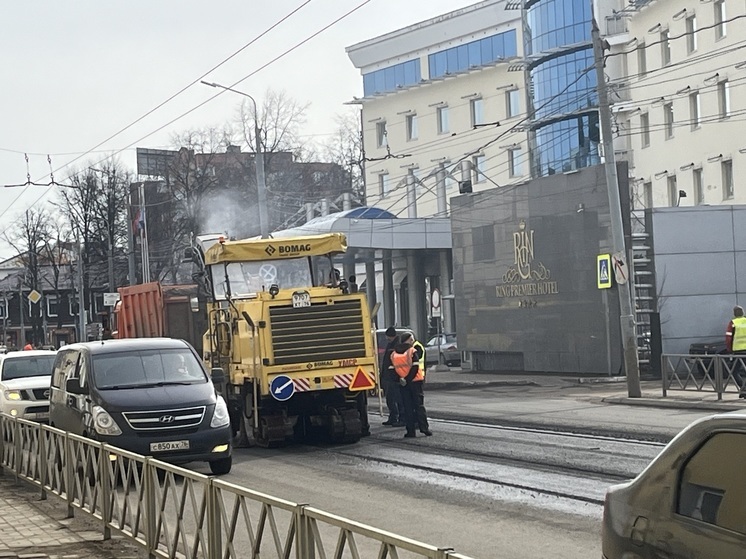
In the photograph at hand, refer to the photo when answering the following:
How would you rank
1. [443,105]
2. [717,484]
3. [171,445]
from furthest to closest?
[443,105]
[171,445]
[717,484]

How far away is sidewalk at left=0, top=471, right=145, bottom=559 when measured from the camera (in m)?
10.4

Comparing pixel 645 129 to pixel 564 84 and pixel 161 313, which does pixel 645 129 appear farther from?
pixel 161 313

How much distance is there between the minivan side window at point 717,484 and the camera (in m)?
4.66

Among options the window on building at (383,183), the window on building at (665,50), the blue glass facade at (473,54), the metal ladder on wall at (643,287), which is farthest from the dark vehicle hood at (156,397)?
the window on building at (383,183)

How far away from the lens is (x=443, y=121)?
78.0 m

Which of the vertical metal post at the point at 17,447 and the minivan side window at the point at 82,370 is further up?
the minivan side window at the point at 82,370

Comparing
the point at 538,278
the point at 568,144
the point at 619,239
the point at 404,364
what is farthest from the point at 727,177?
the point at 404,364

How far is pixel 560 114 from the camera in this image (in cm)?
6581

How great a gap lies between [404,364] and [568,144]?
46.7 metres

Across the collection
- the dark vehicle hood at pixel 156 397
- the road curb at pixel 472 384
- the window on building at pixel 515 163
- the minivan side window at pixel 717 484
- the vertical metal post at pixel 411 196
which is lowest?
the road curb at pixel 472 384

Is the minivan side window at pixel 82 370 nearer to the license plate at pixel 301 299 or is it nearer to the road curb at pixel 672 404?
the license plate at pixel 301 299

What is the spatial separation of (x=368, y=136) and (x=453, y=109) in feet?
29.2

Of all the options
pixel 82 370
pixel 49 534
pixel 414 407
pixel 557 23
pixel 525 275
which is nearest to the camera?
pixel 49 534

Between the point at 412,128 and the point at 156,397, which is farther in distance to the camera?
the point at 412,128
